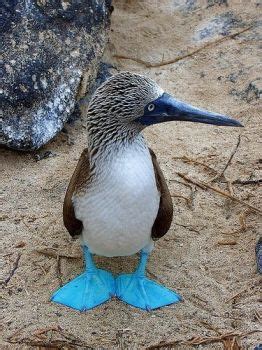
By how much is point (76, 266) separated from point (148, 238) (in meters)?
0.66

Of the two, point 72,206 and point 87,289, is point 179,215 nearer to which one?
point 87,289

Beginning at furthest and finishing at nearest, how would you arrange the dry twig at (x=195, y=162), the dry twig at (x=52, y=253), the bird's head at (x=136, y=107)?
1. the dry twig at (x=195, y=162)
2. the dry twig at (x=52, y=253)
3. the bird's head at (x=136, y=107)

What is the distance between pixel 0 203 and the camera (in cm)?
495

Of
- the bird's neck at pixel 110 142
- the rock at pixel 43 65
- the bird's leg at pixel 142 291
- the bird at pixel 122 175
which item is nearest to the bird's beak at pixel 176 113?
the bird at pixel 122 175

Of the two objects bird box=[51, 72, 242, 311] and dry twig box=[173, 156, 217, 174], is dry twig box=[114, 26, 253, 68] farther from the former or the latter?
bird box=[51, 72, 242, 311]

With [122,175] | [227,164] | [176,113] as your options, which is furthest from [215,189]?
[122,175]

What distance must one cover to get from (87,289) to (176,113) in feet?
3.98

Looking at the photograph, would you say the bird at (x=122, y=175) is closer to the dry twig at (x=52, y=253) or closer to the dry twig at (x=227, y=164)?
the dry twig at (x=52, y=253)

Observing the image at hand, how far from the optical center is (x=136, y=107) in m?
3.75

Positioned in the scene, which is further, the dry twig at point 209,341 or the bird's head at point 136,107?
the dry twig at point 209,341

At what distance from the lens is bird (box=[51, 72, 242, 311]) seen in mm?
3738

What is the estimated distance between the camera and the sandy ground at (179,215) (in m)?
3.97

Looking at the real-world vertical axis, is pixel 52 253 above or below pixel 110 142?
below

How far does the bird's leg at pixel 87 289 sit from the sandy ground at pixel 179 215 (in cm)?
6
